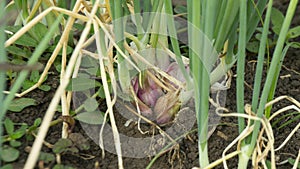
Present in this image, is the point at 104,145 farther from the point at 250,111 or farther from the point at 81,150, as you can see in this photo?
the point at 250,111

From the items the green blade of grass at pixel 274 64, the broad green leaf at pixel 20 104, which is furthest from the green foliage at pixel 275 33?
the broad green leaf at pixel 20 104

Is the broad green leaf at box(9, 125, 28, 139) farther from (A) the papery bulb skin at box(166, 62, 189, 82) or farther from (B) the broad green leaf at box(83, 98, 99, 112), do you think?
(A) the papery bulb skin at box(166, 62, 189, 82)

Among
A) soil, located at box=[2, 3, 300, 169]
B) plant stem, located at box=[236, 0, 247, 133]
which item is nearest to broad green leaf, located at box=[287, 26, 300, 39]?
soil, located at box=[2, 3, 300, 169]

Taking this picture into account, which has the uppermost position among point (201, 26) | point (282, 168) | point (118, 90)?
point (201, 26)

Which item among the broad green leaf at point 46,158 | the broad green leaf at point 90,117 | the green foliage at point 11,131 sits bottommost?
the broad green leaf at point 90,117

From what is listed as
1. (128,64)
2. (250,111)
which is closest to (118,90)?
(128,64)

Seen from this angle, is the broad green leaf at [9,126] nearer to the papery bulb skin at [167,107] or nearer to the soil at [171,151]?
the soil at [171,151]

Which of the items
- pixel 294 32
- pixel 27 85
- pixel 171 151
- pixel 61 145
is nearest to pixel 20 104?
pixel 27 85
